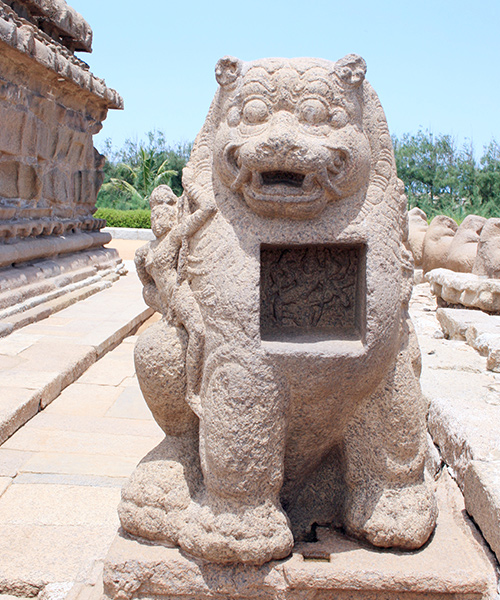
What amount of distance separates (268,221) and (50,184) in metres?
5.75

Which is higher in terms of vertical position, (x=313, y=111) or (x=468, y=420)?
(x=313, y=111)

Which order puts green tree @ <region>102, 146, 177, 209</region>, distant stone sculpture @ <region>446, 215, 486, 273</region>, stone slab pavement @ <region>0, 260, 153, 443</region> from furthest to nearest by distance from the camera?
green tree @ <region>102, 146, 177, 209</region> → distant stone sculpture @ <region>446, 215, 486, 273</region> → stone slab pavement @ <region>0, 260, 153, 443</region>

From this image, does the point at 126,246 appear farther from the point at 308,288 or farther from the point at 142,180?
the point at 308,288

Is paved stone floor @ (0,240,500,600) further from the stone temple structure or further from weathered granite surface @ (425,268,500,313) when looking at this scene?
weathered granite surface @ (425,268,500,313)

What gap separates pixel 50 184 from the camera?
682cm

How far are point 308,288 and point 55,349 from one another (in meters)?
3.10

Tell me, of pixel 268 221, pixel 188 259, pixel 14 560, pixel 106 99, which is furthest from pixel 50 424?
pixel 106 99

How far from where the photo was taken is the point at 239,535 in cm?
162

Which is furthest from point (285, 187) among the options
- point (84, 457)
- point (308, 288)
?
point (84, 457)

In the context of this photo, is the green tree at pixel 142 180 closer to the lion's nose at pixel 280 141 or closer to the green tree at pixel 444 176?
the green tree at pixel 444 176

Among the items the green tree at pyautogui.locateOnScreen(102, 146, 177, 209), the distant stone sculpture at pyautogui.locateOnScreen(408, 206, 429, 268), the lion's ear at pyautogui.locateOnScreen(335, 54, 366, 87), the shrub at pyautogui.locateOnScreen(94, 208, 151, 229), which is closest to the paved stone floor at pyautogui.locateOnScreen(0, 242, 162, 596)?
the lion's ear at pyautogui.locateOnScreen(335, 54, 366, 87)

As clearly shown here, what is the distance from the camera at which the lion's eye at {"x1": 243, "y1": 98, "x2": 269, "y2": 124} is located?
63.8 inches

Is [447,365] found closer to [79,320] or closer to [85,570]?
[85,570]

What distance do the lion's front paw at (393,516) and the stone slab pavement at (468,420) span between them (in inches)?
11.6
